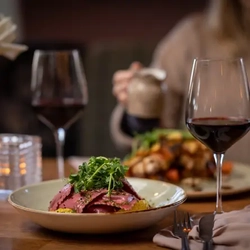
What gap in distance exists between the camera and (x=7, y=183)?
136cm

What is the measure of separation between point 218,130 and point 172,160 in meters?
0.38

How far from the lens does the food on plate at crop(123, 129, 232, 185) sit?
1.44 m

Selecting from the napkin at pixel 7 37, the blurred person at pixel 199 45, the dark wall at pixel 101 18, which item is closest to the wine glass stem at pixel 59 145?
the napkin at pixel 7 37

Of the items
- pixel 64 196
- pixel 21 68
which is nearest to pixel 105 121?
pixel 21 68

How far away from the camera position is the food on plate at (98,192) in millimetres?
981

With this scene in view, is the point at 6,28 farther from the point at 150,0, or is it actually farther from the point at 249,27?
the point at 150,0

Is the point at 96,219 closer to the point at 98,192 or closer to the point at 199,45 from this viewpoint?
the point at 98,192

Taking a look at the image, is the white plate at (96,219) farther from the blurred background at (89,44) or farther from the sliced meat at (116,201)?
the blurred background at (89,44)

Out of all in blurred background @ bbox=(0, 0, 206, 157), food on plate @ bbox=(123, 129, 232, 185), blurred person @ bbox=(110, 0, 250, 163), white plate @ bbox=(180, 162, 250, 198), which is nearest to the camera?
white plate @ bbox=(180, 162, 250, 198)

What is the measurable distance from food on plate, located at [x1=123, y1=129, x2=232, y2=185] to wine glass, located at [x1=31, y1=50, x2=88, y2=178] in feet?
0.60

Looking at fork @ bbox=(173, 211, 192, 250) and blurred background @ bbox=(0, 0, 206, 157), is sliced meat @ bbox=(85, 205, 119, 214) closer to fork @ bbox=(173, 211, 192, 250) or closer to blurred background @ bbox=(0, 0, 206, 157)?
fork @ bbox=(173, 211, 192, 250)

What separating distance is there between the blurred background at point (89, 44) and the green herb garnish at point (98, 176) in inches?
78.0

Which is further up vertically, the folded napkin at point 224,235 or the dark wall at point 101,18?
the dark wall at point 101,18

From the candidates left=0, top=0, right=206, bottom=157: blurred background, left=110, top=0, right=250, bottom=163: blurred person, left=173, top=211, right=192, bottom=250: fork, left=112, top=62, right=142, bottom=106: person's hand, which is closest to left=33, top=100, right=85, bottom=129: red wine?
left=112, top=62, right=142, bottom=106: person's hand
